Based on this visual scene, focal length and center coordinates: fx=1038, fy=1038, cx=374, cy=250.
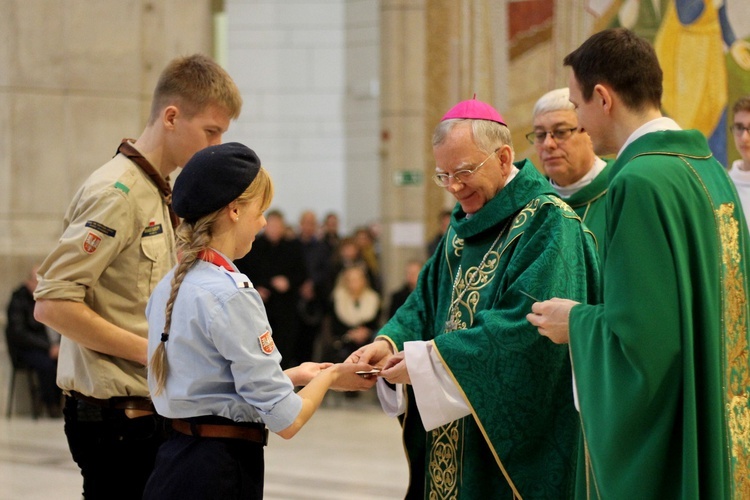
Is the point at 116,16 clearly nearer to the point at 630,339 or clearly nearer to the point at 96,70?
the point at 96,70

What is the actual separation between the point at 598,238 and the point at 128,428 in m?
2.00

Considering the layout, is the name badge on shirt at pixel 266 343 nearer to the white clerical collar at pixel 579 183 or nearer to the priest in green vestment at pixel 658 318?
the priest in green vestment at pixel 658 318

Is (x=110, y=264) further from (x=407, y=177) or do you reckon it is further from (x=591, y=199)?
(x=407, y=177)

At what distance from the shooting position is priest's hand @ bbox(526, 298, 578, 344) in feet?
9.42

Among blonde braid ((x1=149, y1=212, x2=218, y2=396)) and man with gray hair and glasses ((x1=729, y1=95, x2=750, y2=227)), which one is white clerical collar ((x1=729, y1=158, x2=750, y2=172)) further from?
blonde braid ((x1=149, y1=212, x2=218, y2=396))

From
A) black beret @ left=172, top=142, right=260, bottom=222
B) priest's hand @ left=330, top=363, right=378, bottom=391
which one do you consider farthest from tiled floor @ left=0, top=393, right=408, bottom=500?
black beret @ left=172, top=142, right=260, bottom=222

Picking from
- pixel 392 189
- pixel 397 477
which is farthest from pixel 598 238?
pixel 392 189

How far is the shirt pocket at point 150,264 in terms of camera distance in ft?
11.3

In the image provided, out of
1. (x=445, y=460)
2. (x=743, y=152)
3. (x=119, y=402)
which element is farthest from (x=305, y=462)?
(x=119, y=402)

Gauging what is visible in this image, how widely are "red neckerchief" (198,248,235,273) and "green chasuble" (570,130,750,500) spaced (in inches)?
37.2

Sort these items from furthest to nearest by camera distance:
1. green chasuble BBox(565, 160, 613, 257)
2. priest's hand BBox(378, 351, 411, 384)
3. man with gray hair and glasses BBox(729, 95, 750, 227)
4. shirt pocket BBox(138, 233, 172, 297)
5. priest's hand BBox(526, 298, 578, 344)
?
man with gray hair and glasses BBox(729, 95, 750, 227) → green chasuble BBox(565, 160, 613, 257) → shirt pocket BBox(138, 233, 172, 297) → priest's hand BBox(378, 351, 411, 384) → priest's hand BBox(526, 298, 578, 344)

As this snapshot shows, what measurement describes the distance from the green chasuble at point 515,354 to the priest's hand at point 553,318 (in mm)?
241

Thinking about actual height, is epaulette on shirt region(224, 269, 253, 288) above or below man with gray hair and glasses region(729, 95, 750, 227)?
below

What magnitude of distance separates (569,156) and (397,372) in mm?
1568
